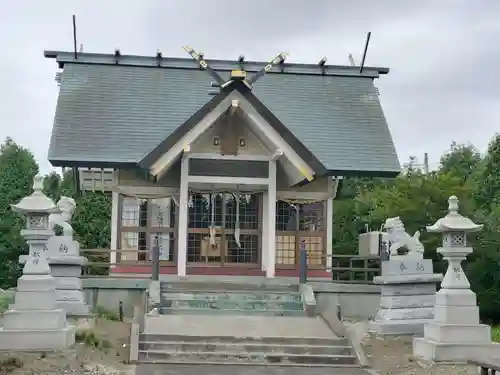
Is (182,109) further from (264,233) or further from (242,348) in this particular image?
(242,348)

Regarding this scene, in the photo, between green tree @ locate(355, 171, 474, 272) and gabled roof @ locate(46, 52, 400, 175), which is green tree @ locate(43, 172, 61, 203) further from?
green tree @ locate(355, 171, 474, 272)

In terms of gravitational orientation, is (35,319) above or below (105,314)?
above

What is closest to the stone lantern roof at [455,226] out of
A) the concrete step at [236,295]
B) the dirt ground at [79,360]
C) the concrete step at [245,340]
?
the concrete step at [245,340]

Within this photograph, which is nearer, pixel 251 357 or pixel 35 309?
pixel 35 309

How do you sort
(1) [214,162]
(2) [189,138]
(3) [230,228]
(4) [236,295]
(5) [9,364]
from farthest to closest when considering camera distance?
1. (3) [230,228]
2. (1) [214,162]
3. (2) [189,138]
4. (4) [236,295]
5. (5) [9,364]

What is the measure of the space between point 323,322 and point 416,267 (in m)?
2.53

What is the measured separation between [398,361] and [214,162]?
838 cm

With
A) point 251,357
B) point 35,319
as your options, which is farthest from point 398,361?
point 35,319

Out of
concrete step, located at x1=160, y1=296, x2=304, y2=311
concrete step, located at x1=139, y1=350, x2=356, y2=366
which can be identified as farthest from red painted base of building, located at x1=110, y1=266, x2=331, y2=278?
concrete step, located at x1=139, y1=350, x2=356, y2=366

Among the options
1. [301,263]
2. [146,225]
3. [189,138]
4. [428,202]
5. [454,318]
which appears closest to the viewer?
[454,318]

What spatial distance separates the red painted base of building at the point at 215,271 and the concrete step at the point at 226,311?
3.91 meters

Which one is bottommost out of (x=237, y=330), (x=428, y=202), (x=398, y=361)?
(x=398, y=361)

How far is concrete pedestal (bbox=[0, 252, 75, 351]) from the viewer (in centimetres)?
1260

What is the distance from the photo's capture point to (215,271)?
20484 mm
